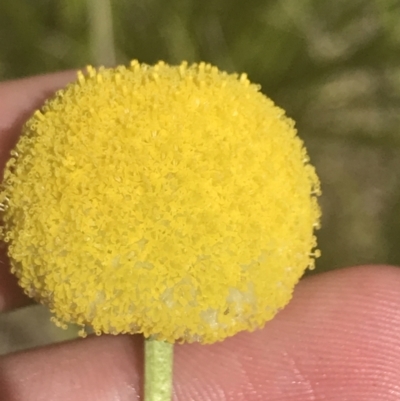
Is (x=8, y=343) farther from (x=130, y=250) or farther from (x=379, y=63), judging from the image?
(x=379, y=63)

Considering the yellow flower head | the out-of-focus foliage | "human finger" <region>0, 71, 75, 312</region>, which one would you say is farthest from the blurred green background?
the yellow flower head

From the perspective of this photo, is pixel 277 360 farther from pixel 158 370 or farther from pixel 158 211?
pixel 158 211

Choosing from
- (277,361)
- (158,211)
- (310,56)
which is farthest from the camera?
(310,56)

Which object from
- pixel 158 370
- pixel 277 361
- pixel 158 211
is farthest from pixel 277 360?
pixel 158 211

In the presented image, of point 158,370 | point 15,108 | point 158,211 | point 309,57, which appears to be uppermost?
point 309,57

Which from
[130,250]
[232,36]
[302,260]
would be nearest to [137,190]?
[130,250]
